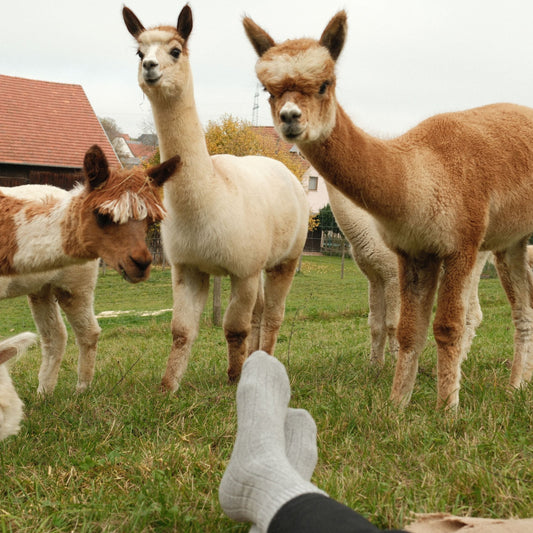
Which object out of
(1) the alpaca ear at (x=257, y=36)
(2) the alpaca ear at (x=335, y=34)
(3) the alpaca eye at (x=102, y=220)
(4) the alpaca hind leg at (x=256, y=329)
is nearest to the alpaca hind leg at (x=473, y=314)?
(4) the alpaca hind leg at (x=256, y=329)

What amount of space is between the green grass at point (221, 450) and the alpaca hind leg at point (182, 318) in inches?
7.4

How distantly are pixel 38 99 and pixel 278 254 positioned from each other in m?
21.0

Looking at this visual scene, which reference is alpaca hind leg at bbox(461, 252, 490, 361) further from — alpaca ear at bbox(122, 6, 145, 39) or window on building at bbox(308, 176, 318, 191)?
window on building at bbox(308, 176, 318, 191)

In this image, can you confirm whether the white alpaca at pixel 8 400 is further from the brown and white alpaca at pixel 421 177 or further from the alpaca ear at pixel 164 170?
the brown and white alpaca at pixel 421 177

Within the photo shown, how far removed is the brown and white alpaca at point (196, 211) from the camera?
4.17 metres

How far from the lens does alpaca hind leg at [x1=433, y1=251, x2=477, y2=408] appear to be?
142 inches

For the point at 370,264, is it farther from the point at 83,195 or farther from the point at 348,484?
the point at 348,484

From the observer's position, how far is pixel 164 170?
383cm

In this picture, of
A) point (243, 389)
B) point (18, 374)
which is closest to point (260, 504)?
point (243, 389)

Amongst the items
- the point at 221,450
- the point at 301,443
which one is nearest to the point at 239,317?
the point at 221,450

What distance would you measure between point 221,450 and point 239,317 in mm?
1892

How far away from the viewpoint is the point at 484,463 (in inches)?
102

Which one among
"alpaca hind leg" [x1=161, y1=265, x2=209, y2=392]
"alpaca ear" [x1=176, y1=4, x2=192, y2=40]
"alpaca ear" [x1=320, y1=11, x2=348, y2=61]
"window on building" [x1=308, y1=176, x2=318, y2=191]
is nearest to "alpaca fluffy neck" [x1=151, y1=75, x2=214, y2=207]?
"alpaca ear" [x1=176, y1=4, x2=192, y2=40]

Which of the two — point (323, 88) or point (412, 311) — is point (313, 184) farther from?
point (323, 88)
